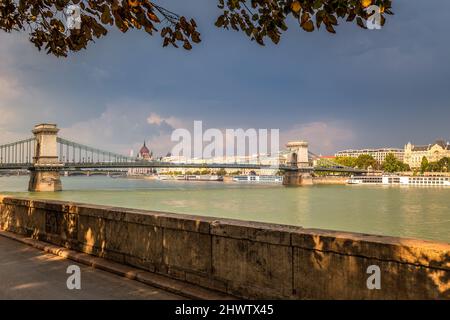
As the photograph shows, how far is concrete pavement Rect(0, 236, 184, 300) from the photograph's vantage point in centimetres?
456

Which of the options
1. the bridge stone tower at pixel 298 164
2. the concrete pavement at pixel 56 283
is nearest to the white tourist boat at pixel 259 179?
the bridge stone tower at pixel 298 164

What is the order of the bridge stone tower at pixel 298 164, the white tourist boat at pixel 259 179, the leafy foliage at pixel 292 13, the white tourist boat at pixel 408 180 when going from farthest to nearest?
the white tourist boat at pixel 259 179
the bridge stone tower at pixel 298 164
the white tourist boat at pixel 408 180
the leafy foliage at pixel 292 13

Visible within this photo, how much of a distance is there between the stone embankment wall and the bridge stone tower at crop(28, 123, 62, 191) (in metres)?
67.6

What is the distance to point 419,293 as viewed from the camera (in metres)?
3.34

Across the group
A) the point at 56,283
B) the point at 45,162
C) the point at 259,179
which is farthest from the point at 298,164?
the point at 56,283

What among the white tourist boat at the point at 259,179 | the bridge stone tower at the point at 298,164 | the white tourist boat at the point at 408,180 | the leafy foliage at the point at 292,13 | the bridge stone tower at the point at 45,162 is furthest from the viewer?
the white tourist boat at the point at 259,179

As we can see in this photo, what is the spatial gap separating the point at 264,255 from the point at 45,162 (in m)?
75.2

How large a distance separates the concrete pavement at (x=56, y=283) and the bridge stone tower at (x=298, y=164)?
94661mm

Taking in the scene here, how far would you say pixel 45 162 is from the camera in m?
73.1

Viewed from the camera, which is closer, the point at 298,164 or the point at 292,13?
the point at 292,13

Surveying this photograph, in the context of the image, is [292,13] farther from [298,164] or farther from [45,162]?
[298,164]

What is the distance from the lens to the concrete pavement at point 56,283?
15.0 feet

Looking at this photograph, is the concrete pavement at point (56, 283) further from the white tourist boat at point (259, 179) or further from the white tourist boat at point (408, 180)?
the white tourist boat at point (259, 179)

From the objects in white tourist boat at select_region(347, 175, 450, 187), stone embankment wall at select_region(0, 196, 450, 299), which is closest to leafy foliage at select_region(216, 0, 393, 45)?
stone embankment wall at select_region(0, 196, 450, 299)
